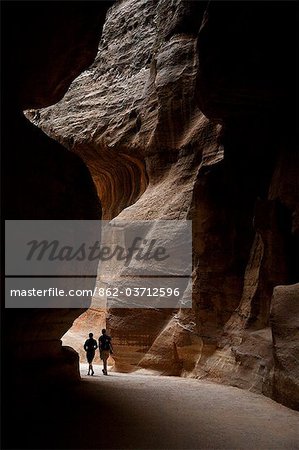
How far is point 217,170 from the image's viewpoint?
560 inches

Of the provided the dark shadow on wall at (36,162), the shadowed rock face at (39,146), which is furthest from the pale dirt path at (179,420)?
the shadowed rock face at (39,146)

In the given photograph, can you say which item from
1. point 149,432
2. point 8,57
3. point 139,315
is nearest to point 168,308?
point 139,315

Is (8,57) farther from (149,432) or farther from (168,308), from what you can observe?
(168,308)

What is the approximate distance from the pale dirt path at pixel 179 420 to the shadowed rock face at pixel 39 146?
1371 mm

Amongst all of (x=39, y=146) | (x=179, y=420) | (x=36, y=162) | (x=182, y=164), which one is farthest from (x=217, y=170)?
(x=179, y=420)

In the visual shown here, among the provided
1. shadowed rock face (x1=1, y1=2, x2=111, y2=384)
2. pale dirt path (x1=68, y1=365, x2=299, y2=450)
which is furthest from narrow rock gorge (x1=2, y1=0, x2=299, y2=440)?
pale dirt path (x1=68, y1=365, x2=299, y2=450)

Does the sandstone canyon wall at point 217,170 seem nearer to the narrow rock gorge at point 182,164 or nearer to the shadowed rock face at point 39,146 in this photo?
the narrow rock gorge at point 182,164

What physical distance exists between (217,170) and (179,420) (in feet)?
29.2

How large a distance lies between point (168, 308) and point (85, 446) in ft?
30.8

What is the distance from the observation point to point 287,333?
8.69 metres

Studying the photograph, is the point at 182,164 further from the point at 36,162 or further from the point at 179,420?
the point at 179,420

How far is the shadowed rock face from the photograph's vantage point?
6957mm

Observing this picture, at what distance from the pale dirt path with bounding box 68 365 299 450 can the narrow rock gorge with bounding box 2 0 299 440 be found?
78 cm

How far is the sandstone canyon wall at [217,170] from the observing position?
32.9 ft
